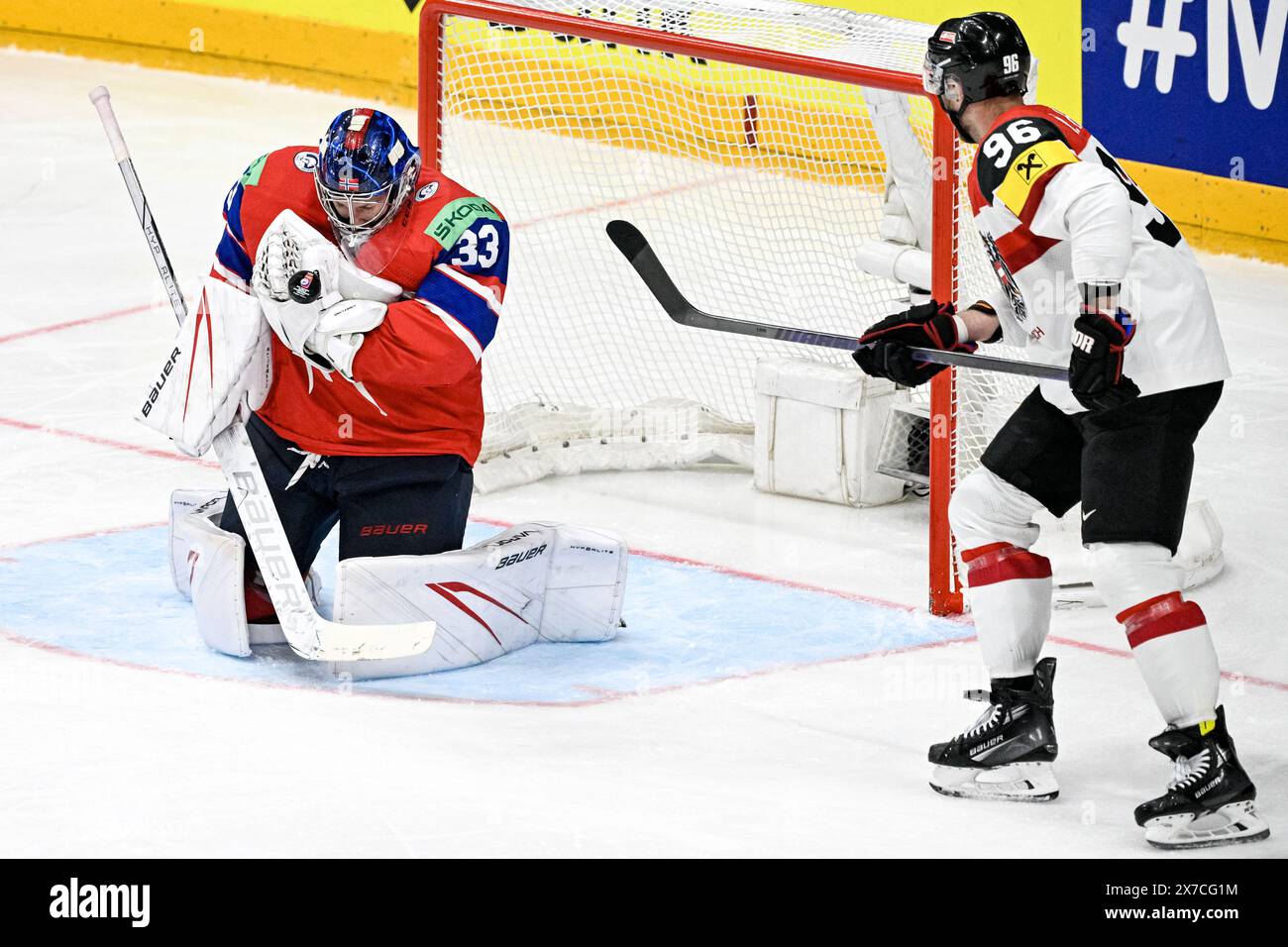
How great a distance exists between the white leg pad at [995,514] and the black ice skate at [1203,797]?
0.47m

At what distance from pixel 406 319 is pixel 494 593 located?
59 cm

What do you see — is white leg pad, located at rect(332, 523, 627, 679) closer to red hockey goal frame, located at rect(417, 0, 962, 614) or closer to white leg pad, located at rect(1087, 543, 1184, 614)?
red hockey goal frame, located at rect(417, 0, 962, 614)

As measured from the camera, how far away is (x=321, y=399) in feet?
14.5

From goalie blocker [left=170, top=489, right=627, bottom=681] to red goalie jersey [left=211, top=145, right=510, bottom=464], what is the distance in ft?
0.89

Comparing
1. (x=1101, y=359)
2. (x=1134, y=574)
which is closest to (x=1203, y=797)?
(x=1134, y=574)

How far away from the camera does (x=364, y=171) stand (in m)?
4.14

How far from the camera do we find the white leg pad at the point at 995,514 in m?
3.75

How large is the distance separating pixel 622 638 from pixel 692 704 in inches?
16.5

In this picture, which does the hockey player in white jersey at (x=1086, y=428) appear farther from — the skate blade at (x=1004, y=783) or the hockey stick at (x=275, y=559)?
the hockey stick at (x=275, y=559)

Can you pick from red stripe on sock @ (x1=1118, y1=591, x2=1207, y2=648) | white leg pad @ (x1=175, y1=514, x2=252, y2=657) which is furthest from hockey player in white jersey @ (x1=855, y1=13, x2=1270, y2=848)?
white leg pad @ (x1=175, y1=514, x2=252, y2=657)

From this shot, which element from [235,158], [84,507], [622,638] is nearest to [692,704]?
[622,638]

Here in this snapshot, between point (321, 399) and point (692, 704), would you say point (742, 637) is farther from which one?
point (321, 399)

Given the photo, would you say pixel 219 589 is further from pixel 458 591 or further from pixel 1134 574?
pixel 1134 574

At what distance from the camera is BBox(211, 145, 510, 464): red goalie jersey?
4.18 m
